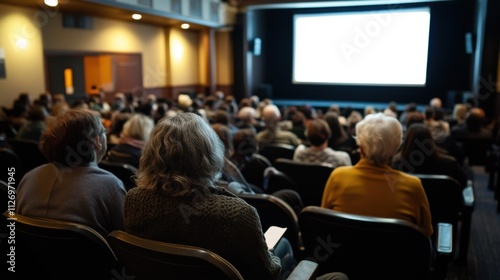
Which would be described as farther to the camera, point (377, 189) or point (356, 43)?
point (356, 43)

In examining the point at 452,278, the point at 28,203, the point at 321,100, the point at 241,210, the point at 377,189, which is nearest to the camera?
the point at 241,210

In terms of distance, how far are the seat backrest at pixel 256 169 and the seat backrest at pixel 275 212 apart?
2.59 ft

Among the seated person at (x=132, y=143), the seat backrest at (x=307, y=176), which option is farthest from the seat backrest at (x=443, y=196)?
the seated person at (x=132, y=143)

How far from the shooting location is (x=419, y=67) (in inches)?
422

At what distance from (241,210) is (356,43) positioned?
10.4 metres

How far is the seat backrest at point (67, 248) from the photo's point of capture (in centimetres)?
142

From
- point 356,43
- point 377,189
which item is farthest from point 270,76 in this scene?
point 377,189

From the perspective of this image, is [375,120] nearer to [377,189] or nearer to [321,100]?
[377,189]

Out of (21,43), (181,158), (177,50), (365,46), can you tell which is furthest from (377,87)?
(181,158)

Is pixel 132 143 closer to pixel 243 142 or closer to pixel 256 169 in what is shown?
pixel 243 142

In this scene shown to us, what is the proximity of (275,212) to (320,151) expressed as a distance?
117 centimetres

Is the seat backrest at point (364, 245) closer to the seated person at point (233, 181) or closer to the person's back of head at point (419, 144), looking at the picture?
the seated person at point (233, 181)

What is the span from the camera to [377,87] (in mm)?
11781

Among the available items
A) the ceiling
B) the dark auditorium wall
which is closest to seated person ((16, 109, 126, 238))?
the ceiling
